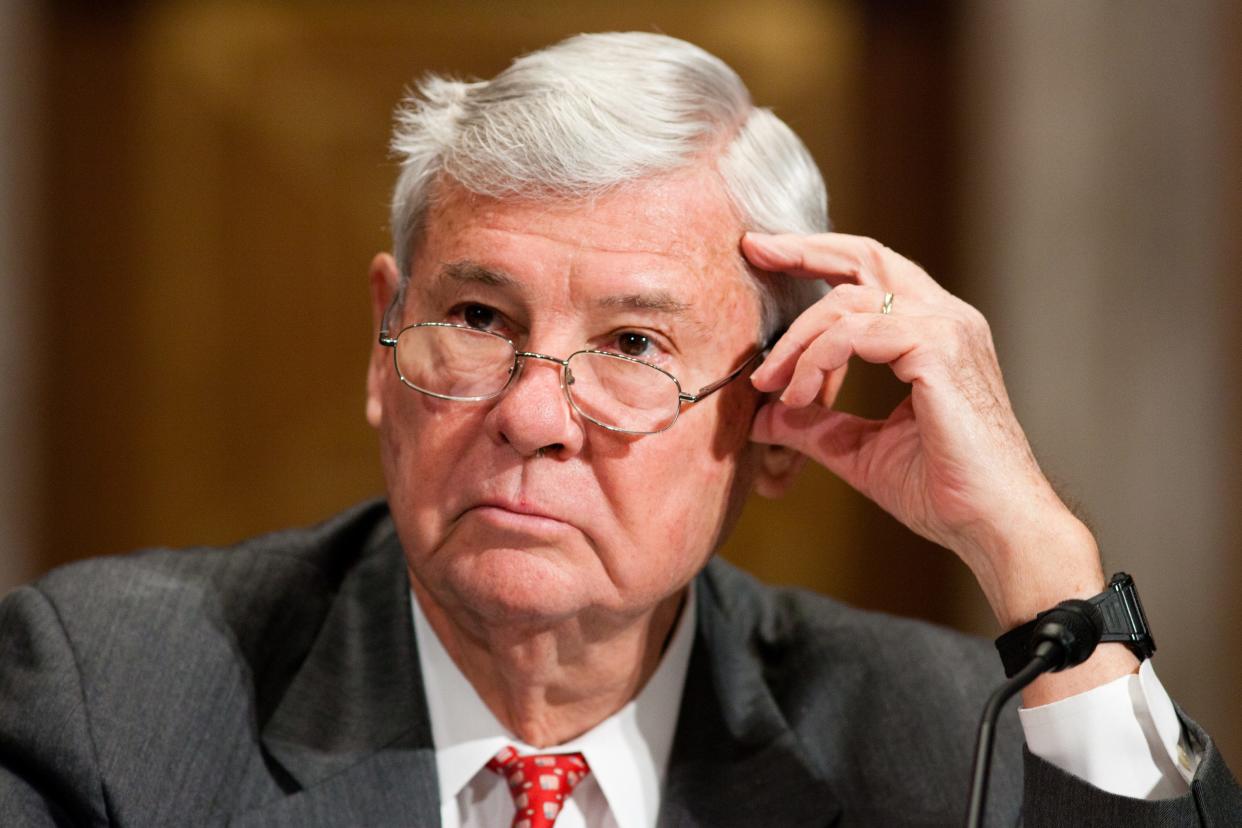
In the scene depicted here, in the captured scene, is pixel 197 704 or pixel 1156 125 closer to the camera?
pixel 197 704

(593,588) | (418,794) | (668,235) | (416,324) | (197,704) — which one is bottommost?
(418,794)

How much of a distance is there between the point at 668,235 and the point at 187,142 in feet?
8.43

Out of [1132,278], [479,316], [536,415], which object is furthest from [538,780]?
[1132,278]

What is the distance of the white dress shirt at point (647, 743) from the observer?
1717 millimetres

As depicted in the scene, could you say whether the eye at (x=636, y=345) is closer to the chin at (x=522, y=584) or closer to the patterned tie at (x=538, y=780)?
the chin at (x=522, y=584)

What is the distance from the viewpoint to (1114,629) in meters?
1.74

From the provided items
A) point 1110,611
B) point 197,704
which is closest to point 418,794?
point 197,704

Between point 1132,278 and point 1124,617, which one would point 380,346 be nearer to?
point 1124,617

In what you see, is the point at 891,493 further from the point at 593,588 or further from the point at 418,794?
the point at 418,794

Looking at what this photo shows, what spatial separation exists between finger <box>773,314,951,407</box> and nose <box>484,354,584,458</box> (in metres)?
0.32

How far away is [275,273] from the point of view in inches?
154

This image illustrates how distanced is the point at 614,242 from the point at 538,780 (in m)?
0.78

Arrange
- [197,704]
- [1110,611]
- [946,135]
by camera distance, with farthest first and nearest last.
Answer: [946,135]
[197,704]
[1110,611]

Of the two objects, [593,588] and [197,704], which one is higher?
[593,588]
